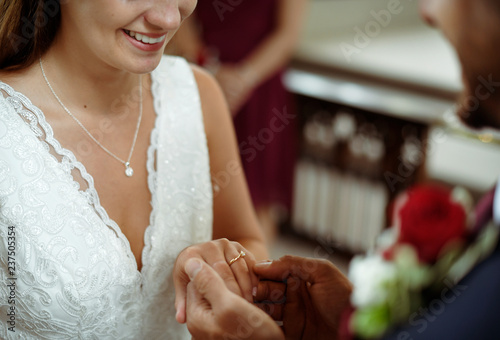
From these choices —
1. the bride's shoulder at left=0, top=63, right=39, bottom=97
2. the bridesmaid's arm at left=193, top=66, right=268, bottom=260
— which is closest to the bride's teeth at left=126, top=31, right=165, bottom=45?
the bride's shoulder at left=0, top=63, right=39, bottom=97

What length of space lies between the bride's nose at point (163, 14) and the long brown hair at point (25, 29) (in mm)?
235

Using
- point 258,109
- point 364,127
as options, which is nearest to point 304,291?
point 258,109

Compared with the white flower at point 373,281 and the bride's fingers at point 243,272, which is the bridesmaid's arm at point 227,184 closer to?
the bride's fingers at point 243,272

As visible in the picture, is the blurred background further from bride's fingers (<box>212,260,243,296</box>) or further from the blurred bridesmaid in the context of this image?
bride's fingers (<box>212,260,243,296</box>)

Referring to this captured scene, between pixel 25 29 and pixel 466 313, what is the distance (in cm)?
94

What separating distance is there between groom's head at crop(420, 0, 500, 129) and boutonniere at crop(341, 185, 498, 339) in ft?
0.34

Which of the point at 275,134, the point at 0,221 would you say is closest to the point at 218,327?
the point at 0,221

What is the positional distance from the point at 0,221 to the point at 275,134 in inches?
68.4

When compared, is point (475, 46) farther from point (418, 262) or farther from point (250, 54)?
point (250, 54)

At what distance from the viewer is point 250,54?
2535mm

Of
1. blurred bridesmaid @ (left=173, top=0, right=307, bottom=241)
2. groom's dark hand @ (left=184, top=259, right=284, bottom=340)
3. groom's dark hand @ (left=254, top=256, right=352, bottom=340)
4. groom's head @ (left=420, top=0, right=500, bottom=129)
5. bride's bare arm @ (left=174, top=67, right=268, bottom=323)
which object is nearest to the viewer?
groom's head @ (left=420, top=0, right=500, bottom=129)

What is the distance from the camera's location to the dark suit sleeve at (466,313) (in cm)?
62

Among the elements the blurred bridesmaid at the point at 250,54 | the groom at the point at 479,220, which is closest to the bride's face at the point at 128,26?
the groom at the point at 479,220

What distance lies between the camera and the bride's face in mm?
1019
